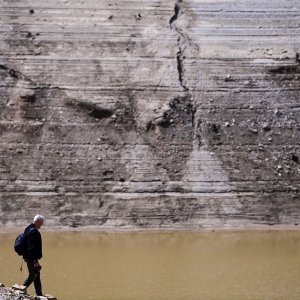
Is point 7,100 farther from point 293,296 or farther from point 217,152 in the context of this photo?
point 293,296

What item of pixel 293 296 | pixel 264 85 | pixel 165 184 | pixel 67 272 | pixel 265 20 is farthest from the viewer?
pixel 265 20

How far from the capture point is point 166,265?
14.3 m

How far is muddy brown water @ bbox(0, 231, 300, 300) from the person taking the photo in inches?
473

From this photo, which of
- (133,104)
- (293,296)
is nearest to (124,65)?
(133,104)

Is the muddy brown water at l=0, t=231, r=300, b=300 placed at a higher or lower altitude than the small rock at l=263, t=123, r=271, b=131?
lower

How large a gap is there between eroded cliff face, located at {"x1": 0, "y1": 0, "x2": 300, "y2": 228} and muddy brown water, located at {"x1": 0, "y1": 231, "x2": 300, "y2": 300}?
0.91 metres

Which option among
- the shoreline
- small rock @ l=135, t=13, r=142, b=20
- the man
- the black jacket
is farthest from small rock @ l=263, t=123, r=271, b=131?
the black jacket

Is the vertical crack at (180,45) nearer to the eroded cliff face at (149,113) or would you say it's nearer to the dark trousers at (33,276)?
the eroded cliff face at (149,113)

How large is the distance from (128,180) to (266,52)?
16.4ft

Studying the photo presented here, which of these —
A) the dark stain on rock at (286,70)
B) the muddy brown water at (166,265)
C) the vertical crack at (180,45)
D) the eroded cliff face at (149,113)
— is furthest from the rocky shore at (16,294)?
the dark stain on rock at (286,70)

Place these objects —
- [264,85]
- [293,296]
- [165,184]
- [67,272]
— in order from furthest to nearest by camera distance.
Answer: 1. [264,85]
2. [165,184]
3. [67,272]
4. [293,296]

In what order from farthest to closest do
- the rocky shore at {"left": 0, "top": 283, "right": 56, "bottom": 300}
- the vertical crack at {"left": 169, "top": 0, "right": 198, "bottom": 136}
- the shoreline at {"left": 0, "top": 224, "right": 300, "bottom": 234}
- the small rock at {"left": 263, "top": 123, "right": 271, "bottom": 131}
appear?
the vertical crack at {"left": 169, "top": 0, "right": 198, "bottom": 136} < the small rock at {"left": 263, "top": 123, "right": 271, "bottom": 131} < the shoreline at {"left": 0, "top": 224, "right": 300, "bottom": 234} < the rocky shore at {"left": 0, "top": 283, "right": 56, "bottom": 300}

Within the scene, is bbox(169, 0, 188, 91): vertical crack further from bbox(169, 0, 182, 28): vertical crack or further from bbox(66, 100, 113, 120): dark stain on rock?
bbox(66, 100, 113, 120): dark stain on rock

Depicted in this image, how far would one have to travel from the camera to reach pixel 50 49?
67.1 feet
